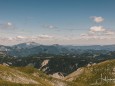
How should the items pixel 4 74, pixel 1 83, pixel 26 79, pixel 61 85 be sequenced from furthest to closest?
pixel 61 85 < pixel 26 79 < pixel 4 74 < pixel 1 83

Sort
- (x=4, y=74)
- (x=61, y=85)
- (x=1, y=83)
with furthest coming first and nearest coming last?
(x=61, y=85), (x=4, y=74), (x=1, y=83)

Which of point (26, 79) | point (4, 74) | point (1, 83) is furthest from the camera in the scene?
point (26, 79)

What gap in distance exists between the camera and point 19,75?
144 metres

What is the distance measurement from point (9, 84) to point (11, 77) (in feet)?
115

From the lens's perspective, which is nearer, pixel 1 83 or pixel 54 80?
pixel 1 83

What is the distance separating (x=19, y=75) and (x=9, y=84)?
45067mm

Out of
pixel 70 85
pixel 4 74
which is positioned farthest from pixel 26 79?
pixel 70 85

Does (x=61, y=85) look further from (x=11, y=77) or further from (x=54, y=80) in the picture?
(x=11, y=77)

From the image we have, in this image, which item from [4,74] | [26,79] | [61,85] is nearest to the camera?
[4,74]

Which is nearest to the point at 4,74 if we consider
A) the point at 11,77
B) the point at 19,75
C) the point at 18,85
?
the point at 11,77

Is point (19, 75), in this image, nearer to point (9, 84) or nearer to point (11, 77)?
point (11, 77)

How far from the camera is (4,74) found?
12988cm

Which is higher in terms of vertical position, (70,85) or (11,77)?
(11,77)

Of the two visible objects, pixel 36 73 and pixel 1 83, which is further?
pixel 36 73
